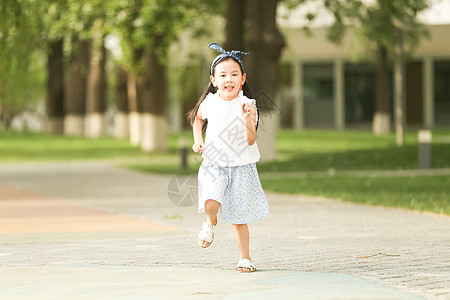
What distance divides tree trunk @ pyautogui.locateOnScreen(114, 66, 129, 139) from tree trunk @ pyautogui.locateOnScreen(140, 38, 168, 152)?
1270 cm

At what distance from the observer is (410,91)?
58.9 meters

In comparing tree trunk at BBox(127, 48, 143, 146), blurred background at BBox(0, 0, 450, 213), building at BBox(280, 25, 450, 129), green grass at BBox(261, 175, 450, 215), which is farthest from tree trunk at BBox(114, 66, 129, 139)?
green grass at BBox(261, 175, 450, 215)

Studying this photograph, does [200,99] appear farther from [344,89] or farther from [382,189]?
[344,89]

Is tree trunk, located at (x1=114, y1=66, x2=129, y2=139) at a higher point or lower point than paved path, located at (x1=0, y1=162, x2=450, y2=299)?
higher

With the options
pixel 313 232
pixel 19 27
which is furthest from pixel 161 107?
pixel 313 232

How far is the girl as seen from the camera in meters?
7.61

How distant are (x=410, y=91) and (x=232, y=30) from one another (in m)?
33.6

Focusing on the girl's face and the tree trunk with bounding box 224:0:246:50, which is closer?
the girl's face

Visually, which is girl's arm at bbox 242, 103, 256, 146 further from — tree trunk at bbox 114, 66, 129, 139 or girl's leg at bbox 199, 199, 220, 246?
tree trunk at bbox 114, 66, 129, 139

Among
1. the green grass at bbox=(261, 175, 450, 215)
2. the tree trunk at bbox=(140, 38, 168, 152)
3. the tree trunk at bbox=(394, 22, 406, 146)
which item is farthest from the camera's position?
the tree trunk at bbox=(140, 38, 168, 152)

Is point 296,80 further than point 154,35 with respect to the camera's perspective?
Yes

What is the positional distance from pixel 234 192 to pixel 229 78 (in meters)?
0.85

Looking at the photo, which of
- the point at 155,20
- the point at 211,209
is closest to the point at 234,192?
the point at 211,209

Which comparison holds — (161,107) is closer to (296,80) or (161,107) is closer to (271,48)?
(271,48)
